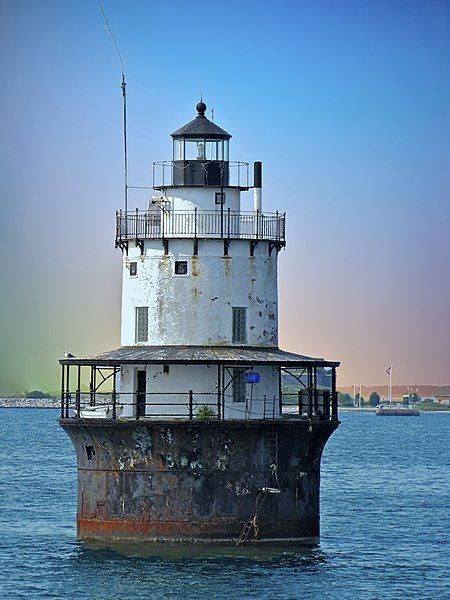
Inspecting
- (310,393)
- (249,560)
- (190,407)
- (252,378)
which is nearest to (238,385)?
(252,378)

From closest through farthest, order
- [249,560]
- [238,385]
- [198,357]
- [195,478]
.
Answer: [249,560] < [195,478] < [198,357] < [238,385]

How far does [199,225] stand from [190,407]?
19.3 feet

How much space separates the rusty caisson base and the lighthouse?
0.12 ft

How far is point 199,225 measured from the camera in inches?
1957

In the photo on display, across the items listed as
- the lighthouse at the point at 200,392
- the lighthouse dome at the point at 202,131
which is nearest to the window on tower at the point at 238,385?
the lighthouse at the point at 200,392

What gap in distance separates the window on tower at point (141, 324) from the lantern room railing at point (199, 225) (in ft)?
6.65

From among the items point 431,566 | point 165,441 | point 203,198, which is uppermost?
point 203,198

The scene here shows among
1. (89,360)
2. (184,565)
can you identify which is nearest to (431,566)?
(184,565)

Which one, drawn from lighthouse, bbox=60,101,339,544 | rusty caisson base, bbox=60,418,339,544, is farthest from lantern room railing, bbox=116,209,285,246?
rusty caisson base, bbox=60,418,339,544

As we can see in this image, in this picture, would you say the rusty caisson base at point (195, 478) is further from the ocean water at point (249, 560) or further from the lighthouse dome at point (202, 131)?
the lighthouse dome at point (202, 131)

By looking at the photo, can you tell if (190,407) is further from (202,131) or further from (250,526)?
(202,131)

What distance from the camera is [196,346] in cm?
4891

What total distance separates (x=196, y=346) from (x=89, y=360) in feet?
10.0

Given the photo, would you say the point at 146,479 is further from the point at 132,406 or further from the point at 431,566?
the point at 431,566
